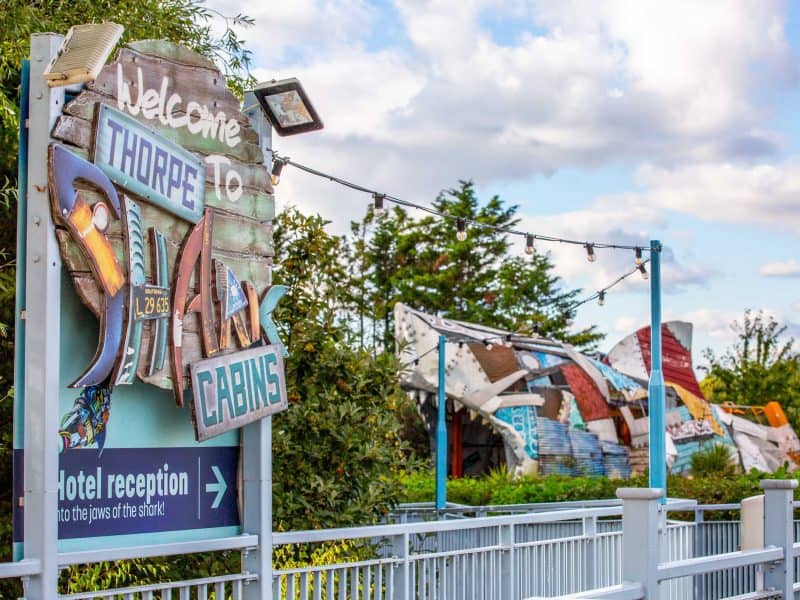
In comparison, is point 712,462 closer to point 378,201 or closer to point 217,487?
point 378,201

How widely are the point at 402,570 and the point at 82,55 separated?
381cm

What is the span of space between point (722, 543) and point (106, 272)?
986cm

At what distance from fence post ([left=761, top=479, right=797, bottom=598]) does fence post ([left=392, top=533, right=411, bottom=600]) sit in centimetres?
215

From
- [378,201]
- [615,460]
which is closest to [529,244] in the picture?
[378,201]

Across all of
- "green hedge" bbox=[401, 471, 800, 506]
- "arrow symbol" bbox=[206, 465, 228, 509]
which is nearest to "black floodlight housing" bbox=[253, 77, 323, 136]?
"arrow symbol" bbox=[206, 465, 228, 509]

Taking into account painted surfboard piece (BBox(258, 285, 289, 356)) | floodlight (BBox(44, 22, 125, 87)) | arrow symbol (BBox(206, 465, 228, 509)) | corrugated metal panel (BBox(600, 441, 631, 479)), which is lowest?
corrugated metal panel (BBox(600, 441, 631, 479))

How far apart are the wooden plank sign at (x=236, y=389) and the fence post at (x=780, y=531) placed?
9.33 ft

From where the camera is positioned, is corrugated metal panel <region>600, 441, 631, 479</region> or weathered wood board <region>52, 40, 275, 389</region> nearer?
weathered wood board <region>52, 40, 275, 389</region>

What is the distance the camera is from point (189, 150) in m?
5.84

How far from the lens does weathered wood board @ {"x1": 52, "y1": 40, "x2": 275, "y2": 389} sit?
16.7ft

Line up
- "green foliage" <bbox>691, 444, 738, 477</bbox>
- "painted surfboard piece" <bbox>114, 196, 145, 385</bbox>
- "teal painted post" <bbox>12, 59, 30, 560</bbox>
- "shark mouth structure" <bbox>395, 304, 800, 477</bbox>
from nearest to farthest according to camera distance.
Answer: "teal painted post" <bbox>12, 59, 30, 560</bbox>
"painted surfboard piece" <bbox>114, 196, 145, 385</bbox>
"green foliage" <bbox>691, 444, 738, 477</bbox>
"shark mouth structure" <bbox>395, 304, 800, 477</bbox>

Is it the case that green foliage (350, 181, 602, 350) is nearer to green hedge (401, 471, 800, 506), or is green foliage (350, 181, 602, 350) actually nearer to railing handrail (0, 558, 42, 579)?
green hedge (401, 471, 800, 506)

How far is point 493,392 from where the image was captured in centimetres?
3117

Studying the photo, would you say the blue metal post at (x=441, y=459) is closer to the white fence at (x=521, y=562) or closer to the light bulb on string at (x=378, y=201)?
the white fence at (x=521, y=562)
